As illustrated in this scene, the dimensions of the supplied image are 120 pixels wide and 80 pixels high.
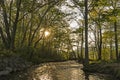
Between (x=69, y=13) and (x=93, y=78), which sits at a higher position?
(x=69, y=13)

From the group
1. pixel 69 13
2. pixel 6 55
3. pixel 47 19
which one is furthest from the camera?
pixel 47 19

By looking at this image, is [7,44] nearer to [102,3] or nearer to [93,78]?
[102,3]

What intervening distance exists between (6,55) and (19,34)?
27.4 m

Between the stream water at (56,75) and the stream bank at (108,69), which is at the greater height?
the stream bank at (108,69)

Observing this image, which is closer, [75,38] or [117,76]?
[117,76]

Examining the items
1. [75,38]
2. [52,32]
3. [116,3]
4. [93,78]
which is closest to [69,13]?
[116,3]

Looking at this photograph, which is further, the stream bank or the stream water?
the stream bank

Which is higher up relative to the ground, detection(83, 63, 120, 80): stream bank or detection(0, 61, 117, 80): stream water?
detection(83, 63, 120, 80): stream bank

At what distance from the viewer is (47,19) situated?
45.7m

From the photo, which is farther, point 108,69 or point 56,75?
point 108,69

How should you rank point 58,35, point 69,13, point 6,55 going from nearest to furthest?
1. point 6,55
2. point 69,13
3. point 58,35

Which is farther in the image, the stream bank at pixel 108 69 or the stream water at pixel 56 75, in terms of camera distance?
the stream bank at pixel 108 69

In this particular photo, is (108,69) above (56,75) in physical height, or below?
above

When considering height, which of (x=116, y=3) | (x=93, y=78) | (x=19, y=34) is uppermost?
(x=116, y=3)
